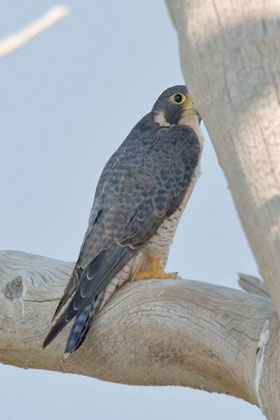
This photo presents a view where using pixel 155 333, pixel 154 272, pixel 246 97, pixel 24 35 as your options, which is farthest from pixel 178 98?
pixel 24 35

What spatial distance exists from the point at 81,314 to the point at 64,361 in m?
0.33

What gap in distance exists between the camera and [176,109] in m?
6.21

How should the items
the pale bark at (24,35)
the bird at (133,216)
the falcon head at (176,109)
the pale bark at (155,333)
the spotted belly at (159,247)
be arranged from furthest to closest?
the falcon head at (176,109)
the spotted belly at (159,247)
the bird at (133,216)
the pale bark at (155,333)
the pale bark at (24,35)

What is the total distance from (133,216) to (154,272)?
0.38 metres

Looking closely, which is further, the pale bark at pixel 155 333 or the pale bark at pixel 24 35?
the pale bark at pixel 155 333

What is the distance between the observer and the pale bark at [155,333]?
3.98 m

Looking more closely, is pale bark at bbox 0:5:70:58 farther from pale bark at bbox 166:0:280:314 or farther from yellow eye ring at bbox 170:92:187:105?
yellow eye ring at bbox 170:92:187:105

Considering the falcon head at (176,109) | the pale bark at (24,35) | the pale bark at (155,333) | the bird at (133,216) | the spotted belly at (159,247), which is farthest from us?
the falcon head at (176,109)

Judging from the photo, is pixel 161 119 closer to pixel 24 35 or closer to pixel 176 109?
pixel 176 109

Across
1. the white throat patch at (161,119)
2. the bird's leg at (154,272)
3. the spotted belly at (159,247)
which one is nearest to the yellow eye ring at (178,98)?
the white throat patch at (161,119)

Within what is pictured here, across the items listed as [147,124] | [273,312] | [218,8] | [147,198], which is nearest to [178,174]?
[147,198]

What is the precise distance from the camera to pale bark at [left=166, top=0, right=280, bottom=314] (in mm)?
3043

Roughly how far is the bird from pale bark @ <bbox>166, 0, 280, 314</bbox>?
196 cm

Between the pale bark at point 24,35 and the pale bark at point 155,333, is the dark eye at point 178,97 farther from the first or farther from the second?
the pale bark at point 24,35
